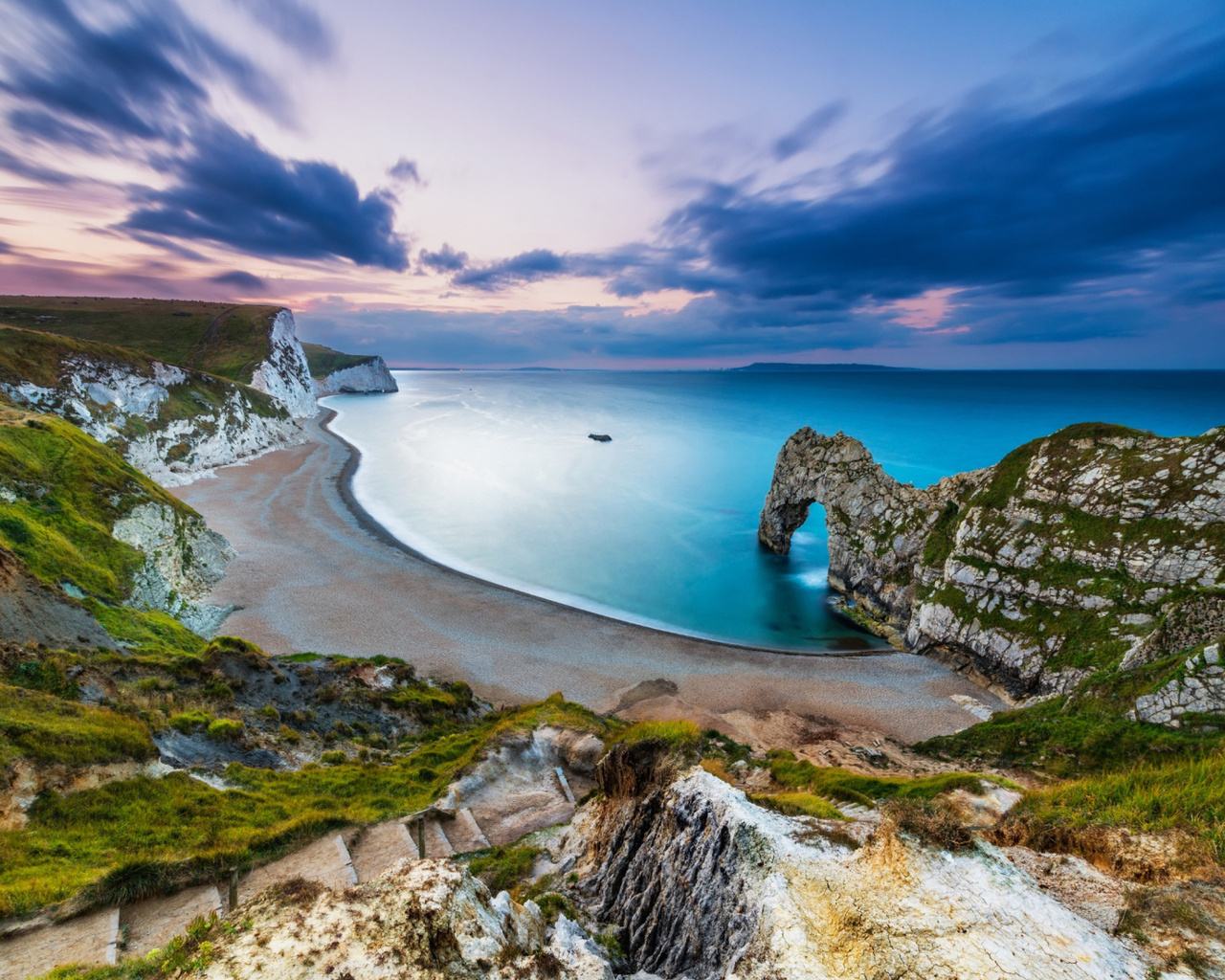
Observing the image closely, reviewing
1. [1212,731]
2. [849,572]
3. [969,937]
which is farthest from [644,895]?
[849,572]

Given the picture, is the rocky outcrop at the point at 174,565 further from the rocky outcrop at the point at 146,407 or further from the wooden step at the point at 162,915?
the rocky outcrop at the point at 146,407

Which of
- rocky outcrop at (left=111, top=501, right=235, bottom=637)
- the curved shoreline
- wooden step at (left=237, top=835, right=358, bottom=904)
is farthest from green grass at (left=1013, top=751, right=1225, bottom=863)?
rocky outcrop at (left=111, top=501, right=235, bottom=637)

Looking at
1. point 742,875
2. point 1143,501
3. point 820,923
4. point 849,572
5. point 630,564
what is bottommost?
point 630,564

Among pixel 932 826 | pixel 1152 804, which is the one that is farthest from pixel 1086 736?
pixel 932 826

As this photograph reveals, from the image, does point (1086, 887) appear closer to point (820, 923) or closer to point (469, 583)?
point (820, 923)

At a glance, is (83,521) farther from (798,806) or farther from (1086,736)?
(1086,736)

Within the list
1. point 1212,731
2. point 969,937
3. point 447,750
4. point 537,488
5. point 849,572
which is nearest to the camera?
point 969,937
